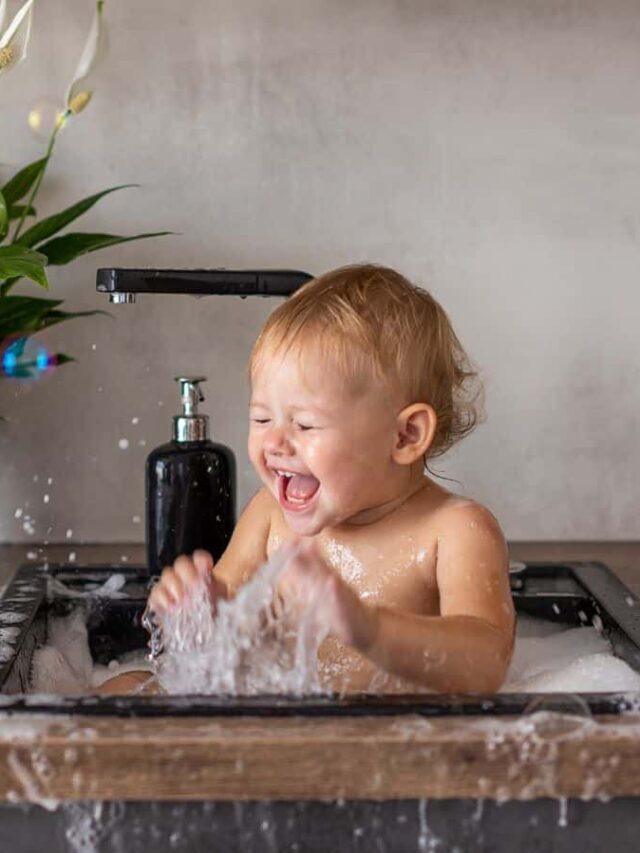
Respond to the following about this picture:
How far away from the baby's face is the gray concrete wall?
1.68 ft

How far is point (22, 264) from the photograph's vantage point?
1.15 metres

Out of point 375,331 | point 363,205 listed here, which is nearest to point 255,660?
point 375,331

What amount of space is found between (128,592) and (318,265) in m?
0.47

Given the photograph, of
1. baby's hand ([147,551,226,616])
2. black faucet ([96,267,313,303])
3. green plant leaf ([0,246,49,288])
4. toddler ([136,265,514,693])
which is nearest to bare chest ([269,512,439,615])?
toddler ([136,265,514,693])

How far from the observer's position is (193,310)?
1.47 m

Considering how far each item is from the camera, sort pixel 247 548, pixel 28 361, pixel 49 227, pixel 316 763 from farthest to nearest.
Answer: pixel 28 361 → pixel 49 227 → pixel 247 548 → pixel 316 763

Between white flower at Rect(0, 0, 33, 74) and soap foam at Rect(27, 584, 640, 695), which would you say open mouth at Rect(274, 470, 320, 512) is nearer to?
soap foam at Rect(27, 584, 640, 695)

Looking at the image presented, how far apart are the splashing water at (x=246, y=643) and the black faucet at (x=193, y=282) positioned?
240 millimetres

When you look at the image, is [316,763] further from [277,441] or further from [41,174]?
[41,174]

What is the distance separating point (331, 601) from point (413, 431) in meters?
0.23

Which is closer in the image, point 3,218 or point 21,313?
point 3,218

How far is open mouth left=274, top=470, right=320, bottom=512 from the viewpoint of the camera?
97cm

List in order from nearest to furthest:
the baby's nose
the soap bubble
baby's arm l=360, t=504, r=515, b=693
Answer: baby's arm l=360, t=504, r=515, b=693 → the baby's nose → the soap bubble

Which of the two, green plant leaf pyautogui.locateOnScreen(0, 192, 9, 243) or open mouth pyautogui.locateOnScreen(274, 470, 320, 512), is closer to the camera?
open mouth pyautogui.locateOnScreen(274, 470, 320, 512)
